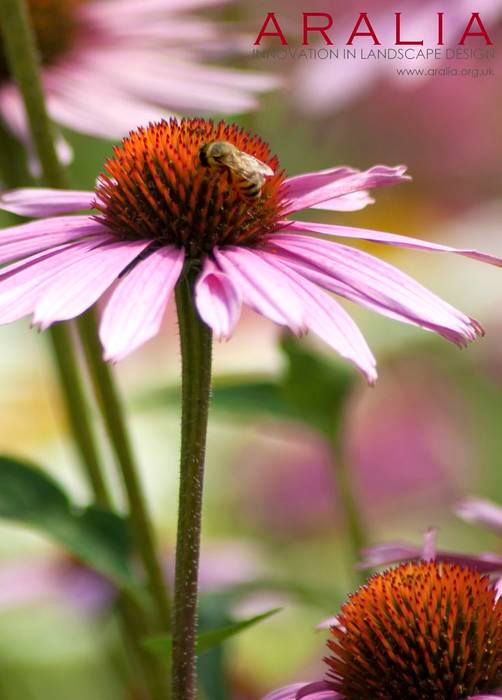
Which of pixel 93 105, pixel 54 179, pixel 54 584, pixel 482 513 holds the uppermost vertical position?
pixel 93 105

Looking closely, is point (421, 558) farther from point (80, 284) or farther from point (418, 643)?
point (80, 284)

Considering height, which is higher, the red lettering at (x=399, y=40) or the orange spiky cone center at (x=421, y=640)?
the red lettering at (x=399, y=40)

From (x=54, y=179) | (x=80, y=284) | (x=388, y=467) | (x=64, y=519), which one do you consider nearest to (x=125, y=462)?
(x=64, y=519)

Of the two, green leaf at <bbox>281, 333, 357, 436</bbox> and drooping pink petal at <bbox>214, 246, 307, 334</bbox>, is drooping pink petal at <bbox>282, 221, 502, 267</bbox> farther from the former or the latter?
green leaf at <bbox>281, 333, 357, 436</bbox>

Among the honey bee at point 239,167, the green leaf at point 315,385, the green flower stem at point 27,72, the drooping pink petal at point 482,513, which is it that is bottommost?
the drooping pink petal at point 482,513

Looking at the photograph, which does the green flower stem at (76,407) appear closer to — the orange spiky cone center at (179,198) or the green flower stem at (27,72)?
the green flower stem at (27,72)

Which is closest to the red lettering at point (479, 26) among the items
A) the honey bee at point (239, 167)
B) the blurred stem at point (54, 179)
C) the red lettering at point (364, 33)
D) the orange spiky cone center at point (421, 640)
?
the red lettering at point (364, 33)
